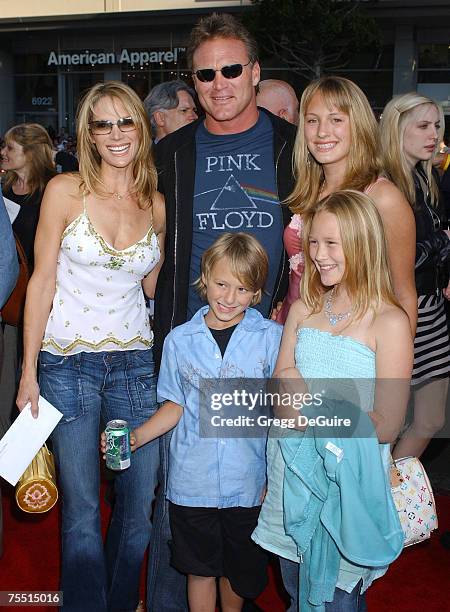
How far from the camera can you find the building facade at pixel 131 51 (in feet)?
77.8

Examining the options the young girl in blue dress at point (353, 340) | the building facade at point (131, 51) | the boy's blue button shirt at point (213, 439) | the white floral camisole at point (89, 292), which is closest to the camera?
the young girl in blue dress at point (353, 340)

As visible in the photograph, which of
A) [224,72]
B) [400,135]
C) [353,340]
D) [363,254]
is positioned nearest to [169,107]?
[400,135]

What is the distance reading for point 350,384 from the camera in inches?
84.0

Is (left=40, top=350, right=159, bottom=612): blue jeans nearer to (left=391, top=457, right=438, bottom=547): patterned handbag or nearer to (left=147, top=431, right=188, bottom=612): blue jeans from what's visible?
(left=147, top=431, right=188, bottom=612): blue jeans

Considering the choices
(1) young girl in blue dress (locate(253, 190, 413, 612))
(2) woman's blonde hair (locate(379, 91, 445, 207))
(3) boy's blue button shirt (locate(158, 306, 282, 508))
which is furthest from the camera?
(2) woman's blonde hair (locate(379, 91, 445, 207))

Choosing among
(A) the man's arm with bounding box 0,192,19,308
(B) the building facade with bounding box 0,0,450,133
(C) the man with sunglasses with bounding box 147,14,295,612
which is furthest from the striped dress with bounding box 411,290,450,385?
(B) the building facade with bounding box 0,0,450,133

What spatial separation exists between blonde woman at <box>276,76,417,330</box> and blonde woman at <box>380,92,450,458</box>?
93cm

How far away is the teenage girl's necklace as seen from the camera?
223 centimetres

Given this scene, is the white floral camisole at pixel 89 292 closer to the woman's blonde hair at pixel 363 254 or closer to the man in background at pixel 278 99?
the woman's blonde hair at pixel 363 254

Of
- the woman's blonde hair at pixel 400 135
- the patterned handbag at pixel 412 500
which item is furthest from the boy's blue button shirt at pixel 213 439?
the woman's blonde hair at pixel 400 135

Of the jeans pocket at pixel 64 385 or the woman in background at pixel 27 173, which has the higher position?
the woman in background at pixel 27 173

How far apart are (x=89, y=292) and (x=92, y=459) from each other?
0.63 meters

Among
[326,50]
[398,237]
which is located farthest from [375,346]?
[326,50]

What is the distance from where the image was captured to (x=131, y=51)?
87.0 feet
